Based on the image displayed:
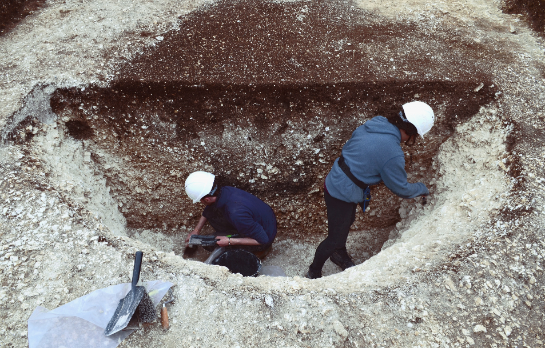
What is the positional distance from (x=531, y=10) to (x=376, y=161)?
338cm

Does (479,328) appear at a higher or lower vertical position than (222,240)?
higher

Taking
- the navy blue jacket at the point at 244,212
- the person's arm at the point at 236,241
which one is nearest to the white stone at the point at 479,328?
the navy blue jacket at the point at 244,212

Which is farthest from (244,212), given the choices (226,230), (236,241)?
(226,230)

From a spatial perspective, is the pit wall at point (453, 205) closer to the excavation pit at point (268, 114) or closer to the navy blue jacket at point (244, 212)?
the excavation pit at point (268, 114)

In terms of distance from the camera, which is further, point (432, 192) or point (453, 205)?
point (432, 192)

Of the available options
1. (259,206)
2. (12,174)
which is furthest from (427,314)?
(12,174)

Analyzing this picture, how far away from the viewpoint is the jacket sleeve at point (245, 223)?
3.17m

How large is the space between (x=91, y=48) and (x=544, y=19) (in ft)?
16.7

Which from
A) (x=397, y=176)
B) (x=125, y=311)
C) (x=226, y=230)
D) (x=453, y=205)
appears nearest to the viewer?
(x=125, y=311)

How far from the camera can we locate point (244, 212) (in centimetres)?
319

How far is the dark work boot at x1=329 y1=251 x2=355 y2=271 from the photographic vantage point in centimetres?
362

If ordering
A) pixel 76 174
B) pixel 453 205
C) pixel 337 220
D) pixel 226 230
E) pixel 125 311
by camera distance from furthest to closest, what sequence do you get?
1. pixel 226 230
2. pixel 76 174
3. pixel 337 220
4. pixel 453 205
5. pixel 125 311

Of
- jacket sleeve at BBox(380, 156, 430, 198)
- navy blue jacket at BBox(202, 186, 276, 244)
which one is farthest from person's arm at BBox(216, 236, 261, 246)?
jacket sleeve at BBox(380, 156, 430, 198)

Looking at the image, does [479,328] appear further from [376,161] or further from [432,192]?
[432,192]
